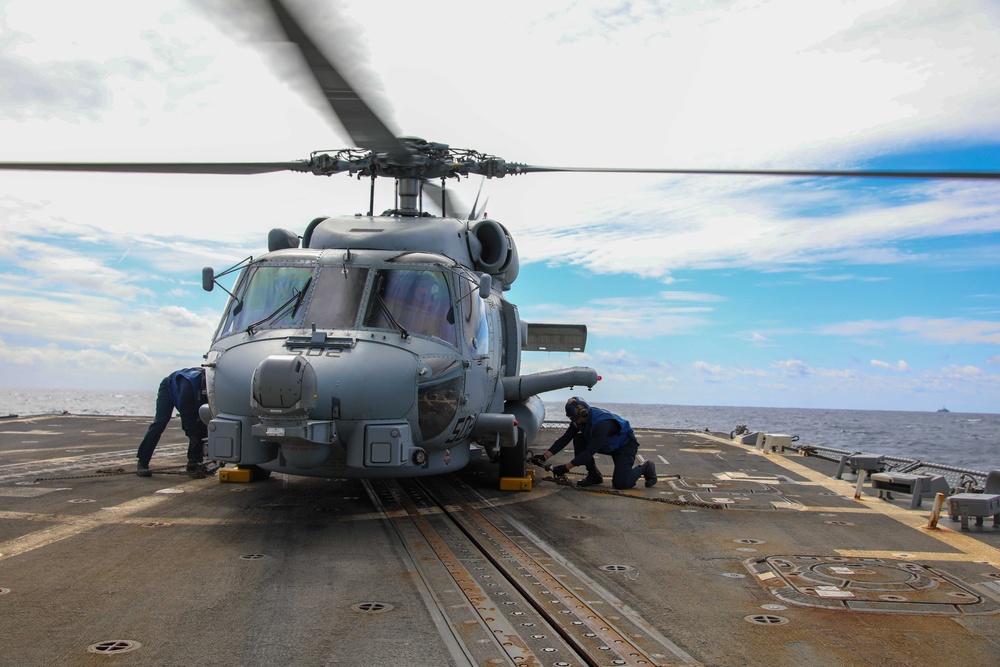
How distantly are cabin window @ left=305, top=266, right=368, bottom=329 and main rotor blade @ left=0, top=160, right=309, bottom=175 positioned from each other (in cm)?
206

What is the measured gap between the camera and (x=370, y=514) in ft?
27.0

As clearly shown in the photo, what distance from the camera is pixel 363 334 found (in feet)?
25.4

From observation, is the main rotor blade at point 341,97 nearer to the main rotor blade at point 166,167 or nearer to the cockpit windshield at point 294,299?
the cockpit windshield at point 294,299

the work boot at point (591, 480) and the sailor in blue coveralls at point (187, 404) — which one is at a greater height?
the sailor in blue coveralls at point (187, 404)

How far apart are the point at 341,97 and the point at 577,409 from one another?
6220mm

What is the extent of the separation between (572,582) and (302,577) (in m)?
Result: 1.90

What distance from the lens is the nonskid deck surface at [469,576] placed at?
424cm

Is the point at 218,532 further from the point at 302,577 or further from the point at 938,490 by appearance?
the point at 938,490

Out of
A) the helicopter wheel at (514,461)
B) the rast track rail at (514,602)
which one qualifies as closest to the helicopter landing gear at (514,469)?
the helicopter wheel at (514,461)

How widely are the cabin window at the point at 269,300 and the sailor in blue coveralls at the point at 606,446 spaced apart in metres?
3.83

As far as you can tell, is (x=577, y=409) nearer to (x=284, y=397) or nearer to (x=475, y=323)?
(x=475, y=323)

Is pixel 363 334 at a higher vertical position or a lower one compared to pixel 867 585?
higher

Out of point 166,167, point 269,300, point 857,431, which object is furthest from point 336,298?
point 857,431

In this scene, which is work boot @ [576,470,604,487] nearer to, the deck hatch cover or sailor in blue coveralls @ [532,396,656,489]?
sailor in blue coveralls @ [532,396,656,489]
